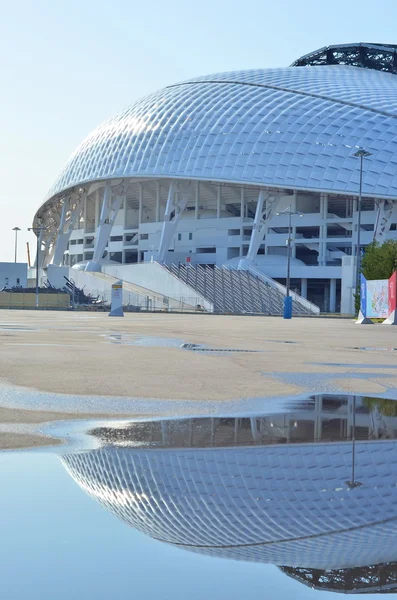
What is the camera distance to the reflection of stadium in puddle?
13.3ft

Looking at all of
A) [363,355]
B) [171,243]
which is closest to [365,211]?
[171,243]

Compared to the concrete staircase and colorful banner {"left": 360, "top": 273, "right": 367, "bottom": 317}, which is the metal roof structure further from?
colorful banner {"left": 360, "top": 273, "right": 367, "bottom": 317}

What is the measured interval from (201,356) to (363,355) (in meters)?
4.24

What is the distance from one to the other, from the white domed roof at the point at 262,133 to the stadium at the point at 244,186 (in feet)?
0.42

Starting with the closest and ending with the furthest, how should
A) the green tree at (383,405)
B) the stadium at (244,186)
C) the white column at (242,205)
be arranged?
the green tree at (383,405)
the stadium at (244,186)
the white column at (242,205)

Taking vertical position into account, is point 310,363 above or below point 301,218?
below

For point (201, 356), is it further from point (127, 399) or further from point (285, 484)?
point (285, 484)

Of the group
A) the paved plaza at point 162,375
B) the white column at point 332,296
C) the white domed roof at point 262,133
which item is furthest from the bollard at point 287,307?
the paved plaza at point 162,375

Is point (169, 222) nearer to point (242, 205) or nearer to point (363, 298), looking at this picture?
point (242, 205)

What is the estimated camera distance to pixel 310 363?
57.9ft

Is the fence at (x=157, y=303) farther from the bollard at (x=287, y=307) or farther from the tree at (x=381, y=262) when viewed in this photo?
the tree at (x=381, y=262)

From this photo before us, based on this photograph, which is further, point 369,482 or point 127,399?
point 127,399

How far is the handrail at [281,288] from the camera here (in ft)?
259

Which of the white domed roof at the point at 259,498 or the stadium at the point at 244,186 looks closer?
the white domed roof at the point at 259,498
